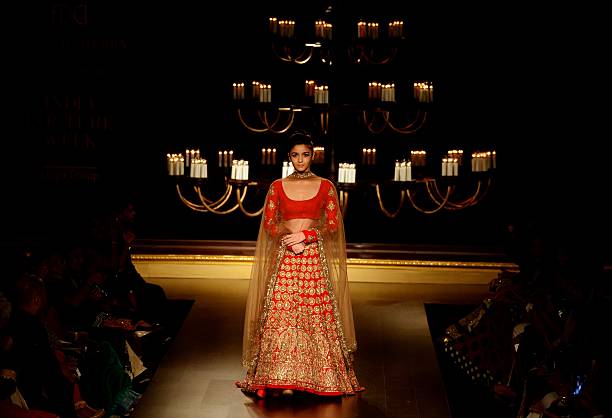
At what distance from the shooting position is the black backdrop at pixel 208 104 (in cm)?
967

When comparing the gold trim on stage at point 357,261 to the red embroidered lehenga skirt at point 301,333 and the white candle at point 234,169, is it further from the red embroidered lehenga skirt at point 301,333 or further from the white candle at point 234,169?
the red embroidered lehenga skirt at point 301,333

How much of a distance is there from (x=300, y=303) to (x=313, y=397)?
1.63ft

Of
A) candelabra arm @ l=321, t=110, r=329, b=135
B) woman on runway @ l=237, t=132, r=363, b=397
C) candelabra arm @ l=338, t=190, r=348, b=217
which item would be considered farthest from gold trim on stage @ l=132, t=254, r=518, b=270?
woman on runway @ l=237, t=132, r=363, b=397

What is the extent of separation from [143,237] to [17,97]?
183 centimetres

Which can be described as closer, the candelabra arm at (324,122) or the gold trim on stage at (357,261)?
the candelabra arm at (324,122)

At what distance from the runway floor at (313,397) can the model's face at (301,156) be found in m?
1.21

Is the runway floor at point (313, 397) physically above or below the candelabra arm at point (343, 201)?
below

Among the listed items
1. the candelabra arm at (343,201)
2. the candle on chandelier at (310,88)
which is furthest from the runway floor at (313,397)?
the candle on chandelier at (310,88)

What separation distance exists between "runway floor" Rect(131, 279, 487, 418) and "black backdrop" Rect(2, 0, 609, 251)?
4.87ft

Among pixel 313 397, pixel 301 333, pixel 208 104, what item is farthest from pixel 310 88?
pixel 313 397

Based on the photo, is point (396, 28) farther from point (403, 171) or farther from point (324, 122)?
point (324, 122)

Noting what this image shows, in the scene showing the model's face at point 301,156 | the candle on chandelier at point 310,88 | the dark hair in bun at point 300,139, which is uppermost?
the candle on chandelier at point 310,88

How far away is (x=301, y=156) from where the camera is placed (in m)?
5.54

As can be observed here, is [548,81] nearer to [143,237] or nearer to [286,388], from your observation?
[143,237]
